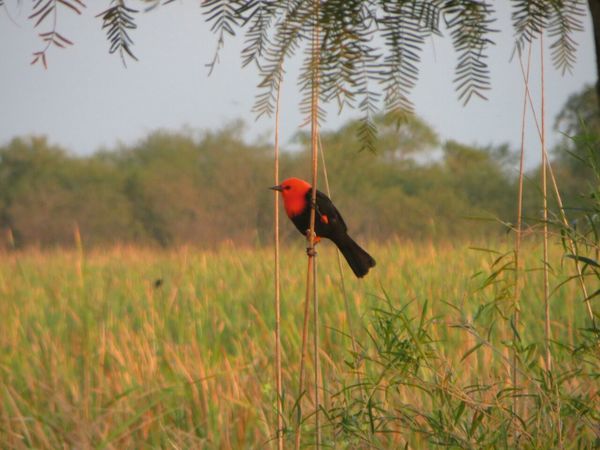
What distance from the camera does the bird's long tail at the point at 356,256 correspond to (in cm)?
246

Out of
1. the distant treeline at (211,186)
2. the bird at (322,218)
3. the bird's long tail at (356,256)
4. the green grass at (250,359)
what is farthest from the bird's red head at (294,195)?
the distant treeline at (211,186)

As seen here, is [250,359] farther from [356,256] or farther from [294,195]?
[294,195]

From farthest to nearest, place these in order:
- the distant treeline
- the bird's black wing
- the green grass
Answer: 1. the distant treeline
2. the bird's black wing
3. the green grass

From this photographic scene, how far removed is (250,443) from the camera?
9.93ft

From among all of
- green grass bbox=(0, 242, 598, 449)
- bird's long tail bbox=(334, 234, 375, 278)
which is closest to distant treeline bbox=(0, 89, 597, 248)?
green grass bbox=(0, 242, 598, 449)

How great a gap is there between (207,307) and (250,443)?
1.64 metres

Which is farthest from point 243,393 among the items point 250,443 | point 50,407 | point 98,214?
point 98,214

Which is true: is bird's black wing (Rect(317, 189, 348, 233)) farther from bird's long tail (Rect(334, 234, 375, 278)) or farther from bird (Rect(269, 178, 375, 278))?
bird's long tail (Rect(334, 234, 375, 278))

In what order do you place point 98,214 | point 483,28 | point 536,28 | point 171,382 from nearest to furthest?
1. point 483,28
2. point 536,28
3. point 171,382
4. point 98,214

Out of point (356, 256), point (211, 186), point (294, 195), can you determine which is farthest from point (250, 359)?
point (211, 186)

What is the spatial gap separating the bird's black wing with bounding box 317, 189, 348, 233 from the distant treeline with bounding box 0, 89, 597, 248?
1376 cm

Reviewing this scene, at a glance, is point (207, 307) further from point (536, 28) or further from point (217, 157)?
point (217, 157)

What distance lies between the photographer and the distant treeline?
18.0 metres

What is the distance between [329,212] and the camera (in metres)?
2.30
